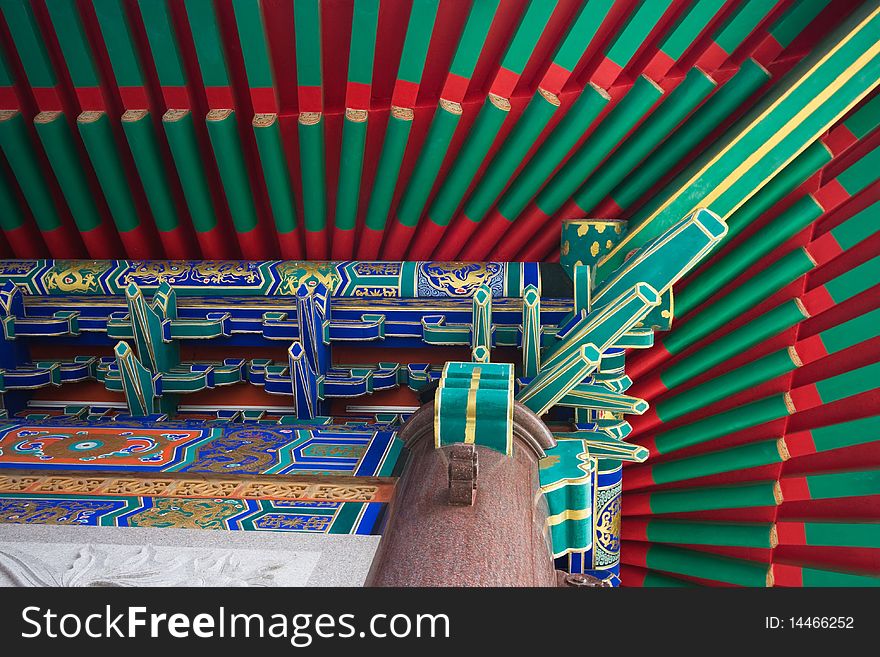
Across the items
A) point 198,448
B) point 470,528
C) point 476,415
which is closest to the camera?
point 470,528

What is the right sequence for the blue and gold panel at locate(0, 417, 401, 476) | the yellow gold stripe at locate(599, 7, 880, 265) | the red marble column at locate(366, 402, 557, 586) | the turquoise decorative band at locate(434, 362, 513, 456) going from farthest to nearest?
the yellow gold stripe at locate(599, 7, 880, 265) < the blue and gold panel at locate(0, 417, 401, 476) < the turquoise decorative band at locate(434, 362, 513, 456) < the red marble column at locate(366, 402, 557, 586)

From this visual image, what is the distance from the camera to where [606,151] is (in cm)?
275

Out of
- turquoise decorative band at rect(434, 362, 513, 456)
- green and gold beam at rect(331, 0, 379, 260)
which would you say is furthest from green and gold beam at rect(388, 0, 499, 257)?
turquoise decorative band at rect(434, 362, 513, 456)

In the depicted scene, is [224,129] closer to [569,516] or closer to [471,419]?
[471,419]

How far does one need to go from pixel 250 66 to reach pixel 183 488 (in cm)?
140


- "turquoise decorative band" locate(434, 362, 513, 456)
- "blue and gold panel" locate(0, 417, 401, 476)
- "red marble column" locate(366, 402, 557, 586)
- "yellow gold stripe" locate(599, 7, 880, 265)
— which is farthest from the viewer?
"yellow gold stripe" locate(599, 7, 880, 265)

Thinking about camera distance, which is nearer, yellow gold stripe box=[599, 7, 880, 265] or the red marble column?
the red marble column

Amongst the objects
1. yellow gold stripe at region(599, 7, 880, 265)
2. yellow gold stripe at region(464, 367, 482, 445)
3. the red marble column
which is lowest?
the red marble column

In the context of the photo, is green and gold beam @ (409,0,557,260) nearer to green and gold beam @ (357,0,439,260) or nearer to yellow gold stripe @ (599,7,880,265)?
green and gold beam @ (357,0,439,260)

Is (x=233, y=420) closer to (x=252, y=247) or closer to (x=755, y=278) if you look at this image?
(x=252, y=247)

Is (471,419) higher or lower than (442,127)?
lower

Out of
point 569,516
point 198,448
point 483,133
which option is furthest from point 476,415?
point 483,133

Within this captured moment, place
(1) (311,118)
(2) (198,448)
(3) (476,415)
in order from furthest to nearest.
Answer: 1. (1) (311,118)
2. (2) (198,448)
3. (3) (476,415)

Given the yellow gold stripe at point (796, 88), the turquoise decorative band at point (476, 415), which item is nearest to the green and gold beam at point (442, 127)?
the yellow gold stripe at point (796, 88)
